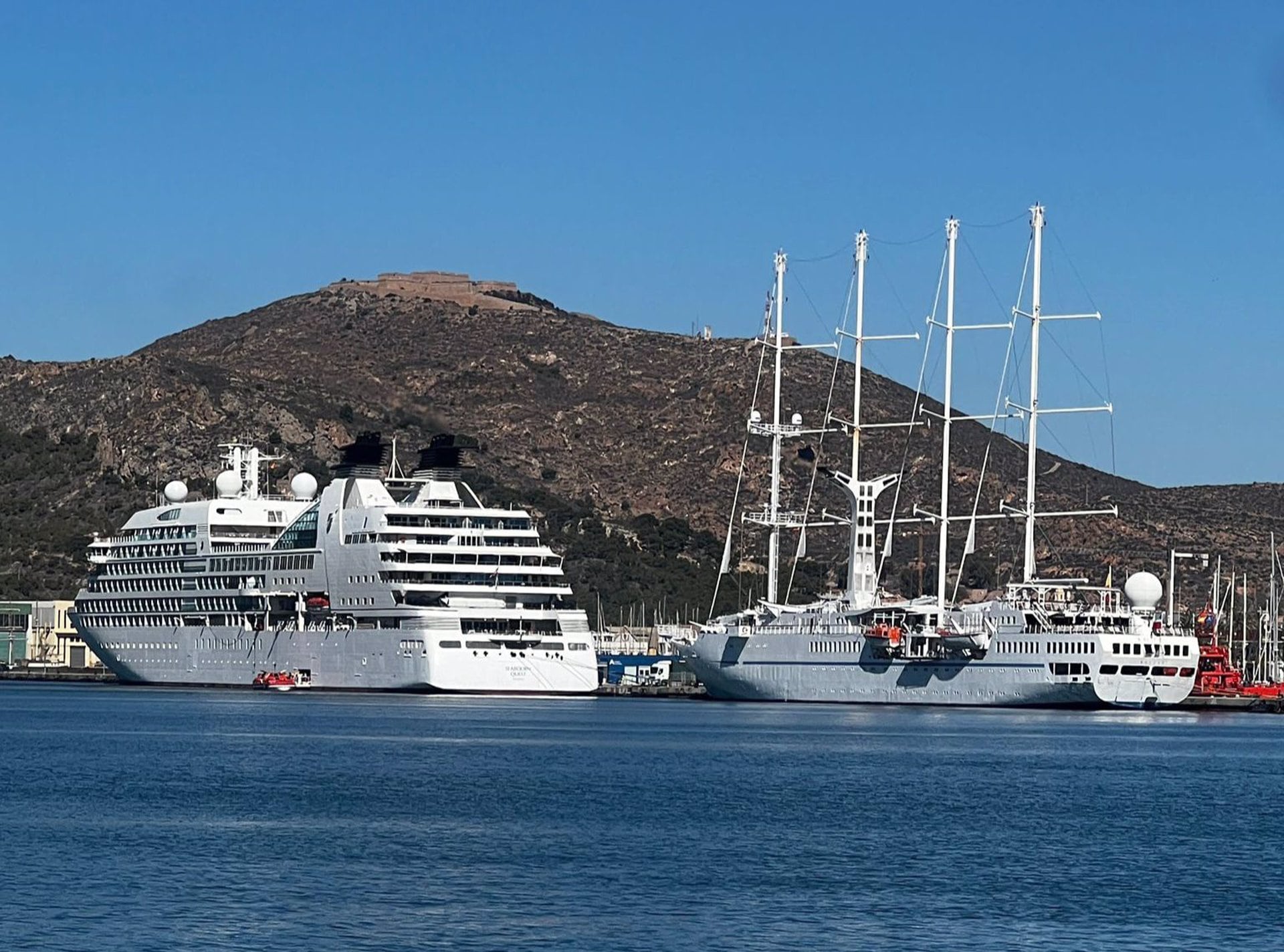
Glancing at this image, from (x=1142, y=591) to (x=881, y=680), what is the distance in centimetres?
1225

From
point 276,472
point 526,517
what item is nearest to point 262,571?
point 526,517

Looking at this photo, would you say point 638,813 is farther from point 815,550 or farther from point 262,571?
point 815,550

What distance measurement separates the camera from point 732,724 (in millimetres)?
88062

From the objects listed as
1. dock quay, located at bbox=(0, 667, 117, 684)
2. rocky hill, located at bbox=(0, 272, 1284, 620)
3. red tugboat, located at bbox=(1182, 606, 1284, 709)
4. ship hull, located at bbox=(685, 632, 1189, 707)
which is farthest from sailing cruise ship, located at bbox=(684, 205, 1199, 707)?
rocky hill, located at bbox=(0, 272, 1284, 620)

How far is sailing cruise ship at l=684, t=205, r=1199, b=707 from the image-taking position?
9956 centimetres

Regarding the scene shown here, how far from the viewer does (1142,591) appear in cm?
10225

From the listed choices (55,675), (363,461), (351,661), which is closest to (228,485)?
(363,461)

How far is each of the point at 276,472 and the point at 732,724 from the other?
97952 millimetres

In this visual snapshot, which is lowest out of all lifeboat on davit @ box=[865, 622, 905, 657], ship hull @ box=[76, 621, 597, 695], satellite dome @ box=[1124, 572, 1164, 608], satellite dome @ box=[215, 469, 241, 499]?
ship hull @ box=[76, 621, 597, 695]

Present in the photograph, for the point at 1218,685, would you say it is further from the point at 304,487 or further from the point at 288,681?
the point at 304,487

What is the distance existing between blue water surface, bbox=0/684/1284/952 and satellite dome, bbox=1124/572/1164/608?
2178 centimetres

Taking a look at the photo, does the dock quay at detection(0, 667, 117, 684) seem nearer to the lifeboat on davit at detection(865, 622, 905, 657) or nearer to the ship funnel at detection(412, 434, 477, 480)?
the ship funnel at detection(412, 434, 477, 480)

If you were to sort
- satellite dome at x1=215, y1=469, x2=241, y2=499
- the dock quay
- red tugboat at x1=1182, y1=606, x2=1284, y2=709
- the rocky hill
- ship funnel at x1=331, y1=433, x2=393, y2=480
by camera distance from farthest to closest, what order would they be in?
the rocky hill, the dock quay, satellite dome at x1=215, y1=469, x2=241, y2=499, red tugboat at x1=1182, y1=606, x2=1284, y2=709, ship funnel at x1=331, y1=433, x2=393, y2=480

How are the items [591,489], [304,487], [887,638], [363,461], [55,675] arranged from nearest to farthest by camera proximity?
[887,638]
[363,461]
[304,487]
[55,675]
[591,489]
